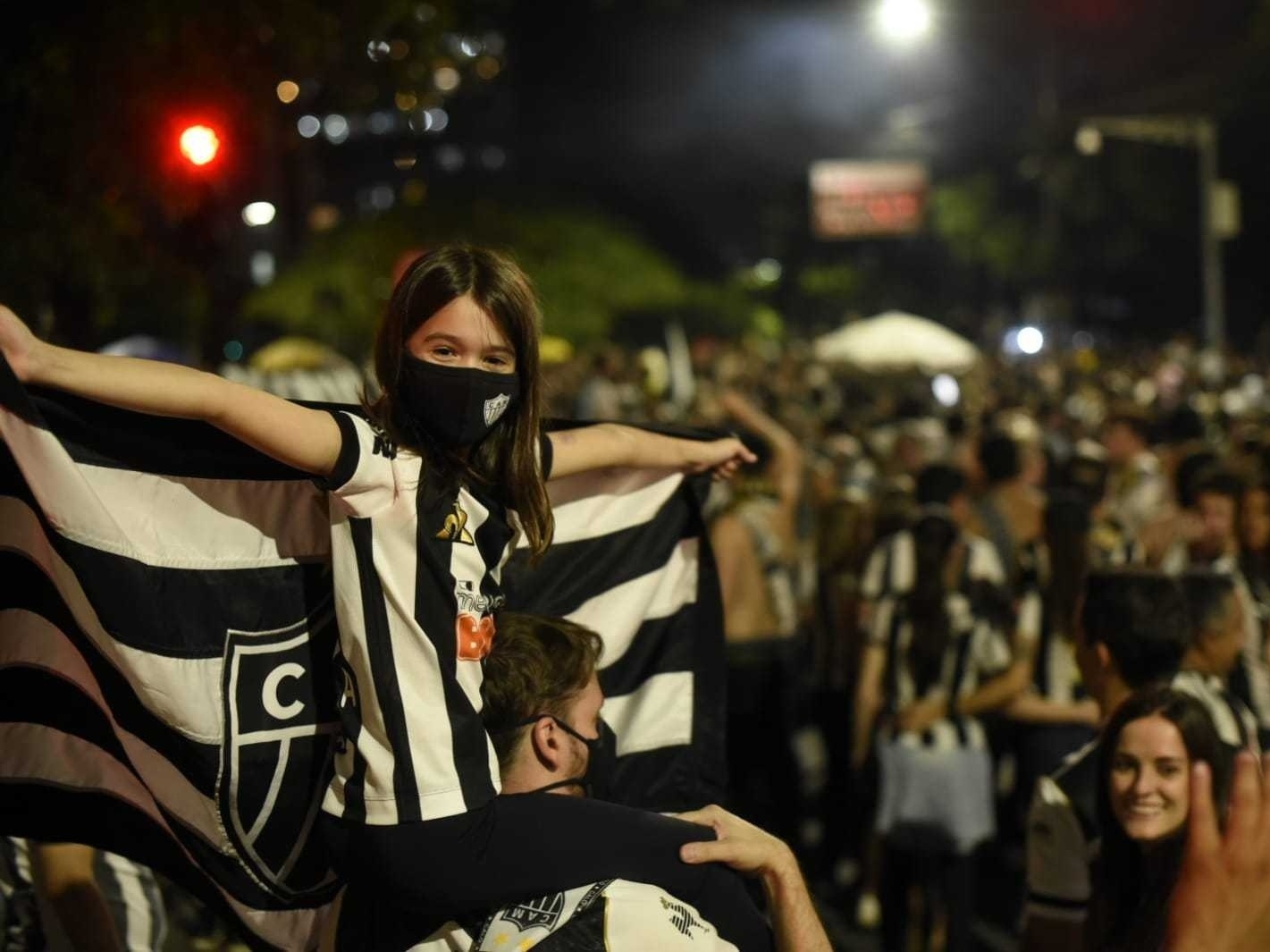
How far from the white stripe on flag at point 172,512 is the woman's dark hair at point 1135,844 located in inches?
72.5

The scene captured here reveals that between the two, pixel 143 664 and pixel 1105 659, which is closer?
pixel 143 664

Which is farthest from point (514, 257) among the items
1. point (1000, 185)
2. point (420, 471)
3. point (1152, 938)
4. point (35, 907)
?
point (1000, 185)

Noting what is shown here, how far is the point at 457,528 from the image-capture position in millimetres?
3262

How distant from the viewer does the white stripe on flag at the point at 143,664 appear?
326 cm

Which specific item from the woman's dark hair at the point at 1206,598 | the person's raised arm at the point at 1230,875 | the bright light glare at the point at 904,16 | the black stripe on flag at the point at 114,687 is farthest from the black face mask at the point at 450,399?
the bright light glare at the point at 904,16

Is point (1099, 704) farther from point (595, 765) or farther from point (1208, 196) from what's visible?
point (1208, 196)

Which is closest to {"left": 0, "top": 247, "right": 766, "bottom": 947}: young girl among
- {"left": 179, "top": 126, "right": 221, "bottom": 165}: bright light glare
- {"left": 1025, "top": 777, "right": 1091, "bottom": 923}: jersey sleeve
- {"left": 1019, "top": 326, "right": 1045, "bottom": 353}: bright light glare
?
{"left": 1025, "top": 777, "right": 1091, "bottom": 923}: jersey sleeve

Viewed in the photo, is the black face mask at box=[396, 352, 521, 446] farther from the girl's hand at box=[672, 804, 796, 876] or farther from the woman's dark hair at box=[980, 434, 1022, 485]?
the woman's dark hair at box=[980, 434, 1022, 485]

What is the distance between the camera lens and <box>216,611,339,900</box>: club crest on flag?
340cm

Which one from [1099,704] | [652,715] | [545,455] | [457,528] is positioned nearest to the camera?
[457,528]

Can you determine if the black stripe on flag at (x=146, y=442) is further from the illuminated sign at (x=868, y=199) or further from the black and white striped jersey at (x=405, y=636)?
the illuminated sign at (x=868, y=199)

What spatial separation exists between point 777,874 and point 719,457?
151 cm

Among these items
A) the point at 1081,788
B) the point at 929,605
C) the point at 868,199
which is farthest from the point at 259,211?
the point at 868,199

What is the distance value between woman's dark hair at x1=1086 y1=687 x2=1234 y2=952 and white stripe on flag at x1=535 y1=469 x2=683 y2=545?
1.23 meters
